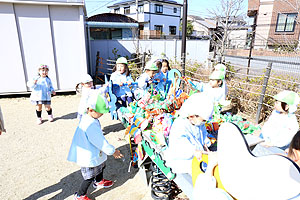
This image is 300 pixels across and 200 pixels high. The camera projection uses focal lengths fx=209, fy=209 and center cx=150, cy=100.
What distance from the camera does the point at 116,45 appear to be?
11.0 meters

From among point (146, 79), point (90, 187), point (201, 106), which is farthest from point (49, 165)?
point (201, 106)

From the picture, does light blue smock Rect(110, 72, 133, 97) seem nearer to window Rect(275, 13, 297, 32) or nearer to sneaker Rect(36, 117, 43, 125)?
sneaker Rect(36, 117, 43, 125)

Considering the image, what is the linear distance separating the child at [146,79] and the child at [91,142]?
6.19 feet

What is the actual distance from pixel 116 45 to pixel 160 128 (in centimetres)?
905

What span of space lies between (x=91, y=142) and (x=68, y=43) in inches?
209

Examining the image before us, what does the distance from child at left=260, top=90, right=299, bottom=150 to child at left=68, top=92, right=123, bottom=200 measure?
5.97 ft

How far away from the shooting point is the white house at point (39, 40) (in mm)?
6156

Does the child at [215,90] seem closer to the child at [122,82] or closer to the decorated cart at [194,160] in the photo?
the decorated cart at [194,160]

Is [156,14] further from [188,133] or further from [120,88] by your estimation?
[188,133]

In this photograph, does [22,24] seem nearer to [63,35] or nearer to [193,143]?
[63,35]

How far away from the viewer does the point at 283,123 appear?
2.38m

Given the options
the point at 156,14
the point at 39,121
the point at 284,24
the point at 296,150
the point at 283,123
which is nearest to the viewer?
the point at 296,150

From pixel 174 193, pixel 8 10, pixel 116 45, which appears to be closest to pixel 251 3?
pixel 116 45

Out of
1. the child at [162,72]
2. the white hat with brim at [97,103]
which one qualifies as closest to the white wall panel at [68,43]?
the child at [162,72]
